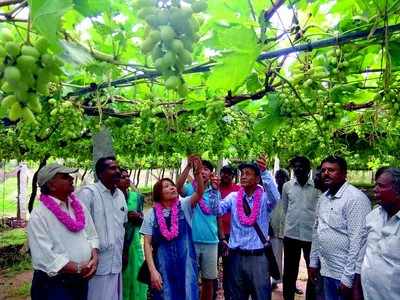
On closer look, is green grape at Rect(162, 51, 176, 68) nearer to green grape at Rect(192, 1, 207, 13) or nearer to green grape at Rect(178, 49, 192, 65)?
green grape at Rect(178, 49, 192, 65)

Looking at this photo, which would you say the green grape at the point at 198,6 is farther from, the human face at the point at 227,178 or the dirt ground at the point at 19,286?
the dirt ground at the point at 19,286

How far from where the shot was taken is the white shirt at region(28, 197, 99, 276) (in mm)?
3146

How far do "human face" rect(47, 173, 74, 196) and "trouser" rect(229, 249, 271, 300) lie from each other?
161 cm

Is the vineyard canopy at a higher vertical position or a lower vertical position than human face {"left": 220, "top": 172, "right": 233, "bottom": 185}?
higher

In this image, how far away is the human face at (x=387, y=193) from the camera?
2959mm

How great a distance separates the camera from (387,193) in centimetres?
298

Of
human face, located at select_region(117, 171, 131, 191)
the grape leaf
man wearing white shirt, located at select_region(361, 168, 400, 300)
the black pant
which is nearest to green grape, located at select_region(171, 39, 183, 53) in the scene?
the grape leaf

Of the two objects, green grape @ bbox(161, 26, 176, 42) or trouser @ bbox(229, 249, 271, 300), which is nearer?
green grape @ bbox(161, 26, 176, 42)

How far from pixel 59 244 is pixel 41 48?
2361 millimetres

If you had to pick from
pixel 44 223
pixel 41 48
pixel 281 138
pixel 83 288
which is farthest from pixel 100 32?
pixel 281 138

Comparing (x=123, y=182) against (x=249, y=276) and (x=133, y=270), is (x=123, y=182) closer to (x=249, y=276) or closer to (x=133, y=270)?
(x=133, y=270)

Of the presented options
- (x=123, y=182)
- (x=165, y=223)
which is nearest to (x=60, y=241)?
(x=165, y=223)

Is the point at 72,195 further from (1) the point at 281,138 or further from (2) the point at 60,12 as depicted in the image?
(1) the point at 281,138

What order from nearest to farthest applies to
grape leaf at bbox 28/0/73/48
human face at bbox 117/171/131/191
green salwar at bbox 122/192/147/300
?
grape leaf at bbox 28/0/73/48, green salwar at bbox 122/192/147/300, human face at bbox 117/171/131/191
